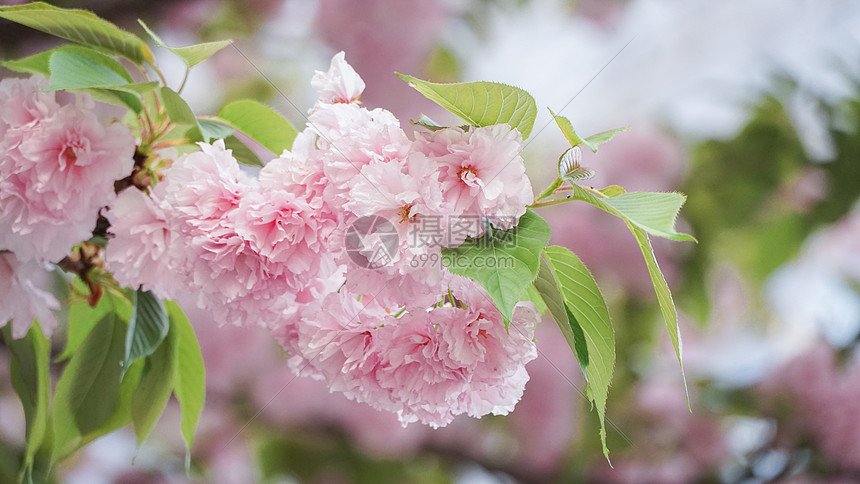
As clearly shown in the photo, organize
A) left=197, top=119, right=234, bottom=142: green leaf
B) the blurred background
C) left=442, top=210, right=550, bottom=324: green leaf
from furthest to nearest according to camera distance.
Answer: the blurred background, left=197, top=119, right=234, bottom=142: green leaf, left=442, top=210, right=550, bottom=324: green leaf

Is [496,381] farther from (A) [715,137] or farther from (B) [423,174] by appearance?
(A) [715,137]

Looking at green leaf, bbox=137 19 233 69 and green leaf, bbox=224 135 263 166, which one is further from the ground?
green leaf, bbox=137 19 233 69

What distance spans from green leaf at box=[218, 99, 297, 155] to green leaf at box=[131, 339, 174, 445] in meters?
0.16

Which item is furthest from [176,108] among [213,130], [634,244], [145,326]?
[634,244]

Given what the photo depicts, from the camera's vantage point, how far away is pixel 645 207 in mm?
331

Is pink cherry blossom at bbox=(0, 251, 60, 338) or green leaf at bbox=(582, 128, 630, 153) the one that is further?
pink cherry blossom at bbox=(0, 251, 60, 338)

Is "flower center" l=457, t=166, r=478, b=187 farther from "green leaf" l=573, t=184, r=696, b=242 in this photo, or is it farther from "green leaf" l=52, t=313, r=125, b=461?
"green leaf" l=52, t=313, r=125, b=461

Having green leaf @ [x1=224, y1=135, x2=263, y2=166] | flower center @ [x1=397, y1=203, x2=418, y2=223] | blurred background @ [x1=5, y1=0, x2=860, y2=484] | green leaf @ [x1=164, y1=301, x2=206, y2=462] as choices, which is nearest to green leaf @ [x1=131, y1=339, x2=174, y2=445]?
green leaf @ [x1=164, y1=301, x2=206, y2=462]

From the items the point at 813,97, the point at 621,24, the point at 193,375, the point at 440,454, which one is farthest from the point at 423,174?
the point at 621,24

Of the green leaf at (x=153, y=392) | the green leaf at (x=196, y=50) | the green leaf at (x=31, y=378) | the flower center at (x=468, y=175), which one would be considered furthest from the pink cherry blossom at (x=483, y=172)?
the green leaf at (x=31, y=378)

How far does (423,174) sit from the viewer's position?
321 mm

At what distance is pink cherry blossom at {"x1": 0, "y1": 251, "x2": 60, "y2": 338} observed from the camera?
46 cm

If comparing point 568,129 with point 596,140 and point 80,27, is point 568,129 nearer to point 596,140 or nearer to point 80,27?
point 596,140

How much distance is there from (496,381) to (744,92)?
Result: 4.22ft
